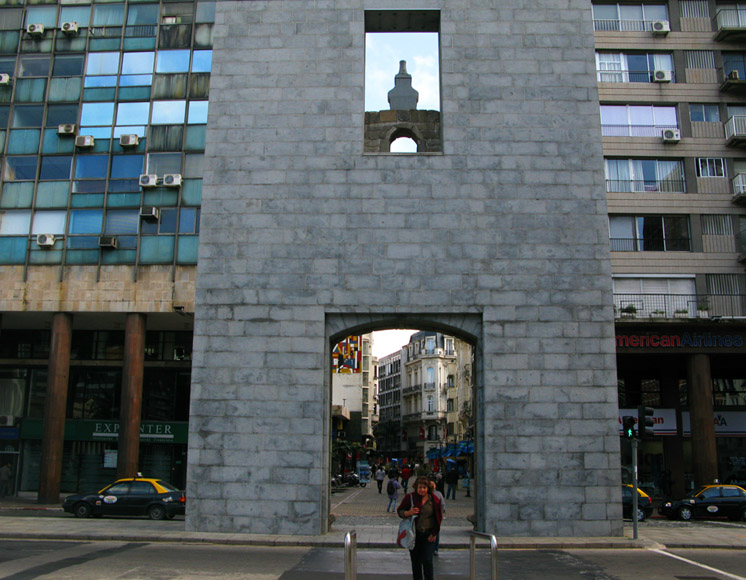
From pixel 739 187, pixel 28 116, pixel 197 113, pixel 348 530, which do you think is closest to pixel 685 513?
pixel 348 530

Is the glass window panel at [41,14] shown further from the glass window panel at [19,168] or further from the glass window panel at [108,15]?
the glass window panel at [19,168]

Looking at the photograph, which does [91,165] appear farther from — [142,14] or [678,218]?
[678,218]

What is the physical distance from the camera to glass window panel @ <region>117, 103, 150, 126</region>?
102ft

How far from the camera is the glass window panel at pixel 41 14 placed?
106 ft

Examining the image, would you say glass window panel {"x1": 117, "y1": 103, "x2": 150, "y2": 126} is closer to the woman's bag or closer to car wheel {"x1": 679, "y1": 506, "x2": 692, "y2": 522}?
→ the woman's bag

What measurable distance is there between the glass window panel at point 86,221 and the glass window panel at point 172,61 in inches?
289

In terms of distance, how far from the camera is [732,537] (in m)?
18.0

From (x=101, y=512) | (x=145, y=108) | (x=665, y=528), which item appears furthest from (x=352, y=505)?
(x=145, y=108)

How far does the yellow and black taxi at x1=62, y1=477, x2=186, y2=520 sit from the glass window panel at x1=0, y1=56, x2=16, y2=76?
20739 mm

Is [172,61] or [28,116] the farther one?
[172,61]

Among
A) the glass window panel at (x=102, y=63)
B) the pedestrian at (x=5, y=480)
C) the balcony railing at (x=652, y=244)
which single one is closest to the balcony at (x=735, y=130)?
the balcony railing at (x=652, y=244)

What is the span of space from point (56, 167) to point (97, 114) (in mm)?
3068

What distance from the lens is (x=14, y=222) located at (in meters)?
30.2

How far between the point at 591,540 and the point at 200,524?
31.0ft
